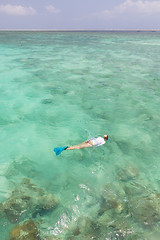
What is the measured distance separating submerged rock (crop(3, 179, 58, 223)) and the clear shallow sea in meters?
0.06

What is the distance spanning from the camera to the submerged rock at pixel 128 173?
32.7 feet

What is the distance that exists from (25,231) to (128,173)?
5947 millimetres

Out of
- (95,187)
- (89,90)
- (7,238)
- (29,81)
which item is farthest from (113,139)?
(29,81)

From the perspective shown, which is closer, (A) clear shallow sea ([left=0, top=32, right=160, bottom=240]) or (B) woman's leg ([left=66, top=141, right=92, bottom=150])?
(A) clear shallow sea ([left=0, top=32, right=160, bottom=240])

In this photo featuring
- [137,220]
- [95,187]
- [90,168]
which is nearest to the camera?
[137,220]

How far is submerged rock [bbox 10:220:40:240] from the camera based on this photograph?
274 inches

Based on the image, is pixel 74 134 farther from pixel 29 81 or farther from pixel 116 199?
pixel 29 81

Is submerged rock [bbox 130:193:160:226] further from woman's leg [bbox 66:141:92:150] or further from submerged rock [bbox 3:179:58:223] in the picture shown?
woman's leg [bbox 66:141:92:150]

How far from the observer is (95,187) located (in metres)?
9.41

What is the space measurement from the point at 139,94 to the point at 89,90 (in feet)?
19.1

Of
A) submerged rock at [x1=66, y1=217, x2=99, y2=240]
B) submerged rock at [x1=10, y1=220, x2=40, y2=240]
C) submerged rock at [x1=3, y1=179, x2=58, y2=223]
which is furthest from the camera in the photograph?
submerged rock at [x1=3, y1=179, x2=58, y2=223]

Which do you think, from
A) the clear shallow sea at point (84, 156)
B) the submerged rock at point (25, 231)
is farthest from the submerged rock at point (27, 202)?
the submerged rock at point (25, 231)

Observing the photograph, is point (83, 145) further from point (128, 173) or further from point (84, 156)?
point (128, 173)

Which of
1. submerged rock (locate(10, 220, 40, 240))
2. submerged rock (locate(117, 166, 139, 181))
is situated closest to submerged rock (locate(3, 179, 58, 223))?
submerged rock (locate(10, 220, 40, 240))
